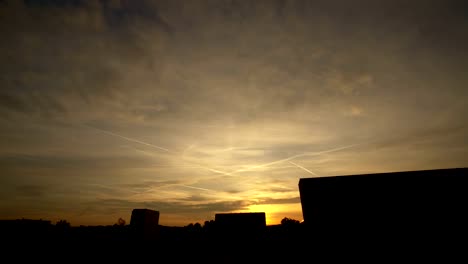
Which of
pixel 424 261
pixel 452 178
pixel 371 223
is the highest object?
pixel 452 178

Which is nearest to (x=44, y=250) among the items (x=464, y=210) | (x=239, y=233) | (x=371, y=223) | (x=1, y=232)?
(x=1, y=232)

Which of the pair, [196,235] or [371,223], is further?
[196,235]

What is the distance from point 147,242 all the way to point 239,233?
10.3 ft

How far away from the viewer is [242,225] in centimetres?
727

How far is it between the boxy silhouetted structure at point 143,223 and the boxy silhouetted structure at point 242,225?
2331 mm

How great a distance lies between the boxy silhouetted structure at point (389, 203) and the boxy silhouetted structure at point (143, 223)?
205 inches

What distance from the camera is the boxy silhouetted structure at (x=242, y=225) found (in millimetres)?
7215

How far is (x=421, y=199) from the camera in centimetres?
630

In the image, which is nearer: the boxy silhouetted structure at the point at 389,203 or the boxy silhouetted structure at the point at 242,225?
the boxy silhouetted structure at the point at 389,203

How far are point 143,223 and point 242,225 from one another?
330 cm

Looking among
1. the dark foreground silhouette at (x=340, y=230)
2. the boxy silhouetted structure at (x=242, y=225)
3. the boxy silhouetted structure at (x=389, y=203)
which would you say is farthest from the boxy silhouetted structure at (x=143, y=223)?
the boxy silhouetted structure at (x=389, y=203)

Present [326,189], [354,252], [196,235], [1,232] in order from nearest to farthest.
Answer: [354,252] < [326,189] < [1,232] < [196,235]

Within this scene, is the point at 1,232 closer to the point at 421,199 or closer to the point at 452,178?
the point at 421,199

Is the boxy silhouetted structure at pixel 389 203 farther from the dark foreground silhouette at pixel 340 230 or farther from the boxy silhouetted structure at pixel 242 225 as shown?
the boxy silhouetted structure at pixel 242 225
